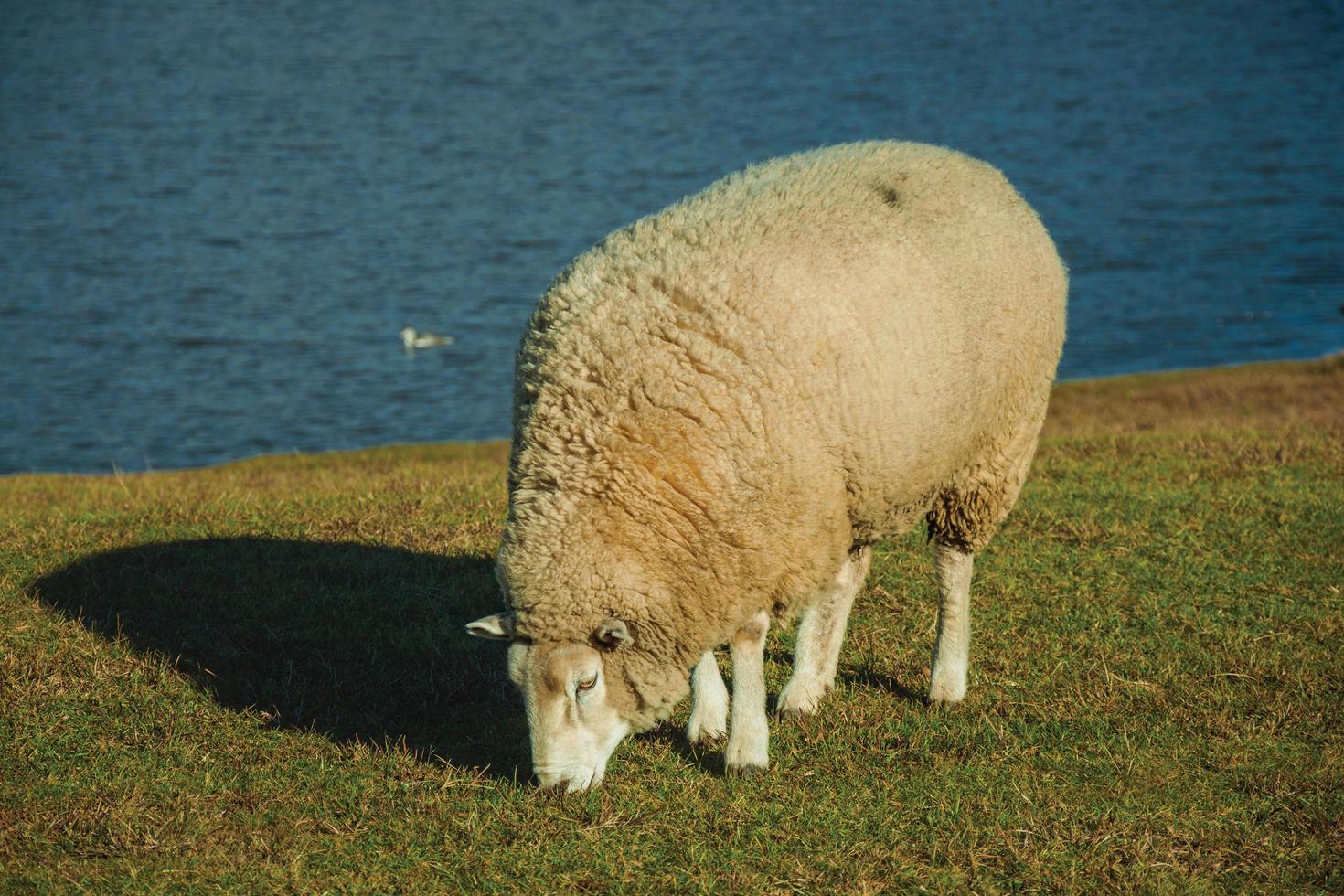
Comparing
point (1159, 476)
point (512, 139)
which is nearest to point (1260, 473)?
point (1159, 476)

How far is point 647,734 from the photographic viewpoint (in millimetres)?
5871

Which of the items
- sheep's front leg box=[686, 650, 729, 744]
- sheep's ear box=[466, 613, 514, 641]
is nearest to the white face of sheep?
sheep's ear box=[466, 613, 514, 641]

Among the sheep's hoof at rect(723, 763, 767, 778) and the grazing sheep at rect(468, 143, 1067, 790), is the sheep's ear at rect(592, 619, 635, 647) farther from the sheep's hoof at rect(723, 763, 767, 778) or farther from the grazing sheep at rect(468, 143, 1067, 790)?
the sheep's hoof at rect(723, 763, 767, 778)

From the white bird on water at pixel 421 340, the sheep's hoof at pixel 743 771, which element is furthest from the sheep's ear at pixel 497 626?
the white bird on water at pixel 421 340

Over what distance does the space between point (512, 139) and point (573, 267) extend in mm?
38741

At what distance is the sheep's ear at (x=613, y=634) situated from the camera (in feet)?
15.9

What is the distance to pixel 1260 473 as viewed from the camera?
985 cm

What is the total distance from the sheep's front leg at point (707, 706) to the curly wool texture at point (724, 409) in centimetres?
54

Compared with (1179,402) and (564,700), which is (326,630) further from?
(1179,402)

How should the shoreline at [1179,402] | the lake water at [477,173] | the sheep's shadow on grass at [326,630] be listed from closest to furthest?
the sheep's shadow on grass at [326,630]
the shoreline at [1179,402]
the lake water at [477,173]

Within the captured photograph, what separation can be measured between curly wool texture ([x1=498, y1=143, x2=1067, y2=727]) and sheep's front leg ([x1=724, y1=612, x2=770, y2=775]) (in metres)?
0.15

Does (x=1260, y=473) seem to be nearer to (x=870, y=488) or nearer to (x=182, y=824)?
(x=870, y=488)

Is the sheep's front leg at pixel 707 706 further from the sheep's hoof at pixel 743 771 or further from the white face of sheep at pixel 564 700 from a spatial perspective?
the white face of sheep at pixel 564 700

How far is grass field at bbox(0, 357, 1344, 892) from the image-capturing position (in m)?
4.70
